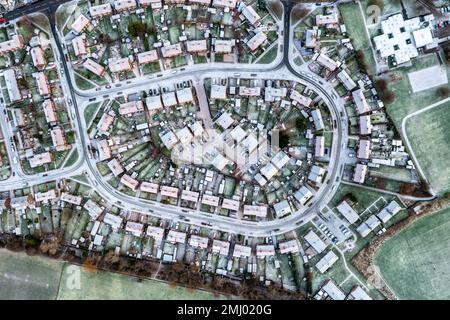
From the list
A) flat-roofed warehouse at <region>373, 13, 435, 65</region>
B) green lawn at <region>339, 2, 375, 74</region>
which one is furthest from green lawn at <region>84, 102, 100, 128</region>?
flat-roofed warehouse at <region>373, 13, 435, 65</region>

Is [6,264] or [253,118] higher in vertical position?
[253,118]

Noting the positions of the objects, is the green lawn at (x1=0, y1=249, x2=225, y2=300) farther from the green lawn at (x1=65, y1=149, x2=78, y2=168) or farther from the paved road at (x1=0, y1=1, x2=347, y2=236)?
the green lawn at (x1=65, y1=149, x2=78, y2=168)

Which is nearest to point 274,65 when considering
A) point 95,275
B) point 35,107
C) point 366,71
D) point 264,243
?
point 366,71

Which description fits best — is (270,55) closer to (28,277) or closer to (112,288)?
(112,288)

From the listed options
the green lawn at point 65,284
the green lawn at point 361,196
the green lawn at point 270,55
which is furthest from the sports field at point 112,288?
the green lawn at point 270,55

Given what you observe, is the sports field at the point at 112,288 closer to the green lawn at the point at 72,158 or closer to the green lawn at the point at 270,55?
the green lawn at the point at 72,158

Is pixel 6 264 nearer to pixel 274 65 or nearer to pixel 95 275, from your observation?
pixel 95 275
